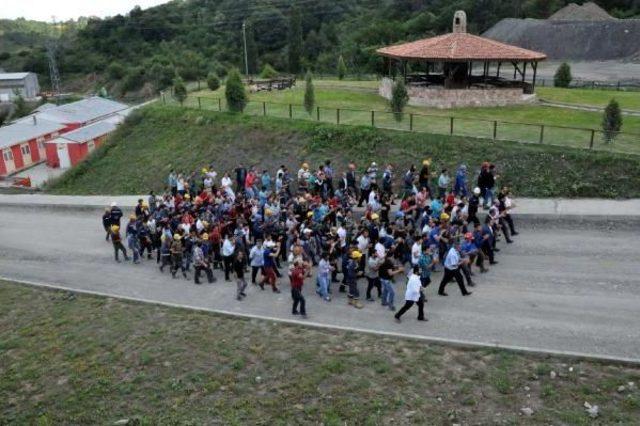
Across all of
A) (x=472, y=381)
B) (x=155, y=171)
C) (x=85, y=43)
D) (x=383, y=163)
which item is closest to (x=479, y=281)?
(x=472, y=381)

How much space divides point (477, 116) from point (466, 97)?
2.71 meters

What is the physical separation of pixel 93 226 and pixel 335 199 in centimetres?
1025

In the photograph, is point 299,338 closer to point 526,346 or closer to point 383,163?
point 526,346

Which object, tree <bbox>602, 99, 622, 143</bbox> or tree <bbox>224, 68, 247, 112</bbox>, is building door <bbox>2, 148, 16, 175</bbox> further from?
tree <bbox>602, 99, 622, 143</bbox>

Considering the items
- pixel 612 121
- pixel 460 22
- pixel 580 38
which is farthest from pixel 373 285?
pixel 580 38

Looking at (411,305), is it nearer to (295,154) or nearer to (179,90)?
(295,154)

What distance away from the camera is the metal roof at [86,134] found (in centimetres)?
4281

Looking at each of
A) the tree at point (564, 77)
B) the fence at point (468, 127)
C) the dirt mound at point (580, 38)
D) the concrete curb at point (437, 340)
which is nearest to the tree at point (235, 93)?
the fence at point (468, 127)

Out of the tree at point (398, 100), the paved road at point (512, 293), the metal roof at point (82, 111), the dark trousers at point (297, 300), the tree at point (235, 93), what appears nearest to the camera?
the paved road at point (512, 293)

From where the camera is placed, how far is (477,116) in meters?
25.4

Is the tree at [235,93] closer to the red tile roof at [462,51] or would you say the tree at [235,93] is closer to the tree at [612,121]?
the red tile roof at [462,51]

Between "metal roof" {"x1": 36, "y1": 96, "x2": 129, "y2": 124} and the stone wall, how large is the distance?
3637cm

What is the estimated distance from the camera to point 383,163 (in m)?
21.7

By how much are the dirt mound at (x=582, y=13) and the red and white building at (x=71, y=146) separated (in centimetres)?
6086
